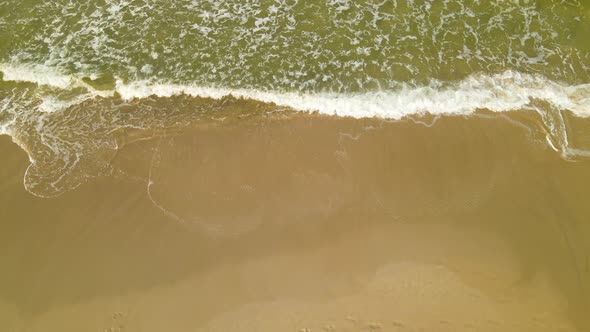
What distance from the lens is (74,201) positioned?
24.6 ft

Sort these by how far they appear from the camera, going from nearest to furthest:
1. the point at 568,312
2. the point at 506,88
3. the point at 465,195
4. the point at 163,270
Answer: the point at 568,312
the point at 163,270
the point at 465,195
the point at 506,88

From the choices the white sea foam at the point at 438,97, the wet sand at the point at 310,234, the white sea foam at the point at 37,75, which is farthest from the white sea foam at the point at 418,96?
the wet sand at the point at 310,234

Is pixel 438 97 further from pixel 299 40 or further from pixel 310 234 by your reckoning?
pixel 310 234

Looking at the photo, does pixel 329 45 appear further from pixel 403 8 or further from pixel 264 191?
pixel 264 191

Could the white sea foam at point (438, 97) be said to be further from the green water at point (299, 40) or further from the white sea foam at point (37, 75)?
the white sea foam at point (37, 75)

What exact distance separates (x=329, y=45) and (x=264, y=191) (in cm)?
429

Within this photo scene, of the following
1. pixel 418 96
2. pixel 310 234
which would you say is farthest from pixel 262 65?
pixel 310 234

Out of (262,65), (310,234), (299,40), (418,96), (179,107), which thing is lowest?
(310,234)

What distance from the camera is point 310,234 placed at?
7016mm

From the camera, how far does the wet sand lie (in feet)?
21.1

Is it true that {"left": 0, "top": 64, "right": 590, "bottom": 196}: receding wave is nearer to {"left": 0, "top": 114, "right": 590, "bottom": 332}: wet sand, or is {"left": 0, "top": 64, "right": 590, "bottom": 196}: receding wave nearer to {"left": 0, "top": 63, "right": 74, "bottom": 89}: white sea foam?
{"left": 0, "top": 63, "right": 74, "bottom": 89}: white sea foam

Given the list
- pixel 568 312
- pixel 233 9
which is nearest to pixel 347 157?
pixel 568 312

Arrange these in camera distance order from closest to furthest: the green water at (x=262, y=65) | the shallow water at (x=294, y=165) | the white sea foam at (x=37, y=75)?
the shallow water at (x=294, y=165) → the green water at (x=262, y=65) → the white sea foam at (x=37, y=75)

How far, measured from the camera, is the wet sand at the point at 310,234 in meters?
6.42
